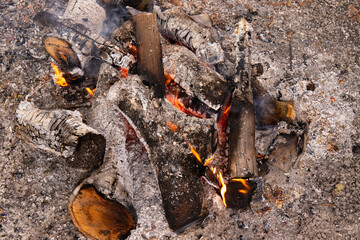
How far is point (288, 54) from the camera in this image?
283 cm

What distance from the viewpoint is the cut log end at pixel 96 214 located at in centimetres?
181

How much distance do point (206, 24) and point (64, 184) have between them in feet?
7.19

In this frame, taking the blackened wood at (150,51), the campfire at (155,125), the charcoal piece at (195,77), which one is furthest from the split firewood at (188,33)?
the blackened wood at (150,51)

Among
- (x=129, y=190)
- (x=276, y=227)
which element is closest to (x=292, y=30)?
(x=276, y=227)

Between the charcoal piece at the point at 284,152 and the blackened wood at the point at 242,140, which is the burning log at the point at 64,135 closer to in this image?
the blackened wood at the point at 242,140

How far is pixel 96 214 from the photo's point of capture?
182cm

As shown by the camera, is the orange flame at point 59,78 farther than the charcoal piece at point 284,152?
Yes

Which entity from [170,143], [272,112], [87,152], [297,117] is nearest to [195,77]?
[170,143]

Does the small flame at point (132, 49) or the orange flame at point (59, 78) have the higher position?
the small flame at point (132, 49)

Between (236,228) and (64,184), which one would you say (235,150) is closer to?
(236,228)

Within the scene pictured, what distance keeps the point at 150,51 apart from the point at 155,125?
726 millimetres

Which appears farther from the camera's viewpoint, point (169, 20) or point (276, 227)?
point (169, 20)

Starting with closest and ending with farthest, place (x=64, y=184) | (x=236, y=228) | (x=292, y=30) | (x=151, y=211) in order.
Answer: (x=151, y=211)
(x=236, y=228)
(x=64, y=184)
(x=292, y=30)

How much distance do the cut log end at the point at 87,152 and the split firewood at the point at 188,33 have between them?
3.89 feet
